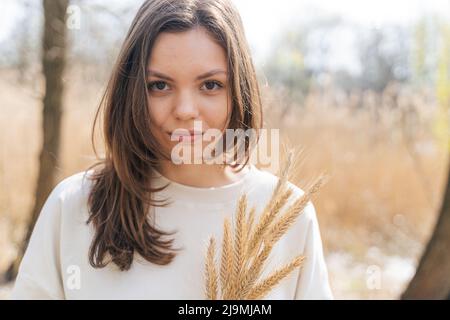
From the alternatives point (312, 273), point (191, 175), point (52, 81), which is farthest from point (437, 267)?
point (52, 81)

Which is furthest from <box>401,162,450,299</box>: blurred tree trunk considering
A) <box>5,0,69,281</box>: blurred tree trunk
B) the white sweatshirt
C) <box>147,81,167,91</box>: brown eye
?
<box>5,0,69,281</box>: blurred tree trunk

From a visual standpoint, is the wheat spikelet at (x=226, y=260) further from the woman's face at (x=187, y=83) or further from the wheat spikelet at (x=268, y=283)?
the woman's face at (x=187, y=83)

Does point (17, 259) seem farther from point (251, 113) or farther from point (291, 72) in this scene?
point (291, 72)

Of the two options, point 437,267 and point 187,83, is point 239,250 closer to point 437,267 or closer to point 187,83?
point 187,83

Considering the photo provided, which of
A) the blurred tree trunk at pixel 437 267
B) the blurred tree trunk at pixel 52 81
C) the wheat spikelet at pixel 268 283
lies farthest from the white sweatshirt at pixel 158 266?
the blurred tree trunk at pixel 52 81

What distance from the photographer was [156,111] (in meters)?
1.19

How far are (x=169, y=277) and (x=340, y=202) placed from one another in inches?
149

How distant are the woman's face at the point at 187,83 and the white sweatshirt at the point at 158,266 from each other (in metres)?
0.22

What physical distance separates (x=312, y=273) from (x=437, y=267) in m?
1.59

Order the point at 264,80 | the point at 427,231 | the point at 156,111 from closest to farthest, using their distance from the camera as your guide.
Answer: the point at 156,111
the point at 264,80
the point at 427,231

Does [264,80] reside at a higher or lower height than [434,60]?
lower

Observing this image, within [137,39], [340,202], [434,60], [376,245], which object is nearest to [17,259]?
[340,202]

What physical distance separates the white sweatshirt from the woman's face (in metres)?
0.22

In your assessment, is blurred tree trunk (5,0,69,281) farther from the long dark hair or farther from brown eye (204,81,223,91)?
brown eye (204,81,223,91)
